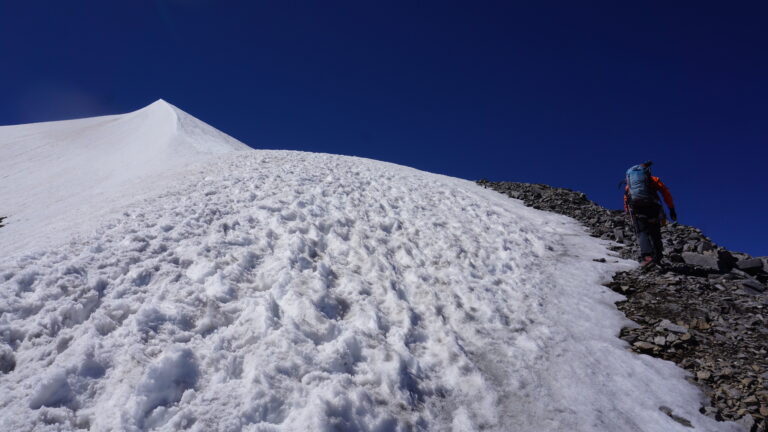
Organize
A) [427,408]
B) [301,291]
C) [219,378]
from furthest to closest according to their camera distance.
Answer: [301,291] < [427,408] < [219,378]

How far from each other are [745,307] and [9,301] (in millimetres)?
11992

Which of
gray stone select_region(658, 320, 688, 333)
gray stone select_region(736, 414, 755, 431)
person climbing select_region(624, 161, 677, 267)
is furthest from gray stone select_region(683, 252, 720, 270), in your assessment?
gray stone select_region(736, 414, 755, 431)

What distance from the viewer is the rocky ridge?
186 inches

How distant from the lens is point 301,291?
229 inches

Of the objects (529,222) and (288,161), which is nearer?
(529,222)

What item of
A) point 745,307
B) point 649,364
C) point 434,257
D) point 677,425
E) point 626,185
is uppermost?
point 626,185

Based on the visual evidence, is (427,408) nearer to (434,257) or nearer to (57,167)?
(434,257)

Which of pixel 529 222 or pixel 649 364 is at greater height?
pixel 529 222

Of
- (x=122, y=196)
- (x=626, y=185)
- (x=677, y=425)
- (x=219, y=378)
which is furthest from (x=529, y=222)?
(x=122, y=196)

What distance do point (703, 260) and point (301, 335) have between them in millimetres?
9803

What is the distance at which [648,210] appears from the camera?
356 inches

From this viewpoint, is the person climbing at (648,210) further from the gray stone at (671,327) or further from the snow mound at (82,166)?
the snow mound at (82,166)

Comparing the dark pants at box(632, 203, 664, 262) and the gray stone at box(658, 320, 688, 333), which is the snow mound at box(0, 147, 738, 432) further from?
the dark pants at box(632, 203, 664, 262)

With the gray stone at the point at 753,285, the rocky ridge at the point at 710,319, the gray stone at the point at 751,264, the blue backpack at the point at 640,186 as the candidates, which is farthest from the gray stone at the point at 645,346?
the gray stone at the point at 751,264
